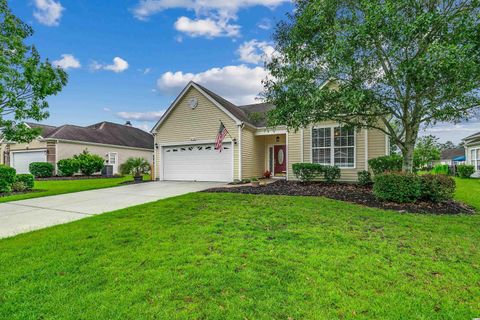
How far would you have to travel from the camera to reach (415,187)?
7238 millimetres

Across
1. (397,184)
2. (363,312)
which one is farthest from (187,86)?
(363,312)

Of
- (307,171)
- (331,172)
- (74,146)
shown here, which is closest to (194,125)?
(307,171)

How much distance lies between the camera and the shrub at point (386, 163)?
10.5 m

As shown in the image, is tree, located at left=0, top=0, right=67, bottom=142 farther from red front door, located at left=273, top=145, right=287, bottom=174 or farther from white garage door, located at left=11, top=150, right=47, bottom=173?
red front door, located at left=273, top=145, right=287, bottom=174

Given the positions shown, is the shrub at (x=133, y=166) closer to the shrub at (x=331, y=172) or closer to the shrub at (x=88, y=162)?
the shrub at (x=88, y=162)

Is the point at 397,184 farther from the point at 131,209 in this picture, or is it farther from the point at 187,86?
the point at 187,86

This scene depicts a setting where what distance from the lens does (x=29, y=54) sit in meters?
11.1

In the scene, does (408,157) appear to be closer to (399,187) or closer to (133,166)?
(399,187)

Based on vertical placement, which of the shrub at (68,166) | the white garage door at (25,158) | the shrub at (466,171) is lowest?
the shrub at (466,171)

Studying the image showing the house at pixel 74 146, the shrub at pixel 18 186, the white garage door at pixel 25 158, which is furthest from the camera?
the white garage door at pixel 25 158

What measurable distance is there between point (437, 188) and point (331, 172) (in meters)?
4.67

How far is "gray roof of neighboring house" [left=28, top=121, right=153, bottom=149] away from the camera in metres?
21.8

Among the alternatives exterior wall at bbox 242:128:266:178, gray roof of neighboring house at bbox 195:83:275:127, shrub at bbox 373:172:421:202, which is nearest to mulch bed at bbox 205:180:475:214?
shrub at bbox 373:172:421:202

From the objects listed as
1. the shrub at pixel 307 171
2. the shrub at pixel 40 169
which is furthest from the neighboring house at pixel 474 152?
the shrub at pixel 40 169
